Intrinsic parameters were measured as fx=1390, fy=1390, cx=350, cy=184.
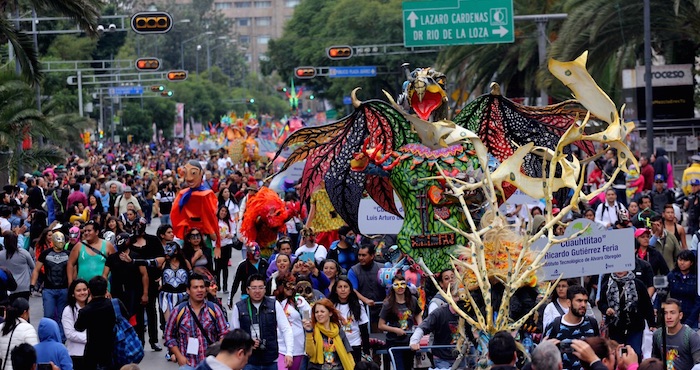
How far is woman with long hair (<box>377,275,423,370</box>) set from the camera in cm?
1146

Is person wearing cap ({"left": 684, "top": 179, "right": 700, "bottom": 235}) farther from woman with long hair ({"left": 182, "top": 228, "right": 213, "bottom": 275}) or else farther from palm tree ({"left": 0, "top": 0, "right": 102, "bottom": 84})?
woman with long hair ({"left": 182, "top": 228, "right": 213, "bottom": 275})

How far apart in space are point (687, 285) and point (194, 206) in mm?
5386

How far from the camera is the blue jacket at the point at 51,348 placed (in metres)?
9.50

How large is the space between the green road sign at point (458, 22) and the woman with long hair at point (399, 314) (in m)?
19.1

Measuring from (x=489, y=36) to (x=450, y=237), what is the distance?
61.3 ft

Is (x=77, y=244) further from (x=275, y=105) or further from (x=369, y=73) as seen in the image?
(x=275, y=105)

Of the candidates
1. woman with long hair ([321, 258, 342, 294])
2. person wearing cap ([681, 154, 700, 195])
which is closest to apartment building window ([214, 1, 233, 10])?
person wearing cap ([681, 154, 700, 195])

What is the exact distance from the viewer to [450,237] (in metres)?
12.1

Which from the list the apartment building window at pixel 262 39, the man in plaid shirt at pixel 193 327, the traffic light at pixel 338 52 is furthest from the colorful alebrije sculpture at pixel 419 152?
the apartment building window at pixel 262 39

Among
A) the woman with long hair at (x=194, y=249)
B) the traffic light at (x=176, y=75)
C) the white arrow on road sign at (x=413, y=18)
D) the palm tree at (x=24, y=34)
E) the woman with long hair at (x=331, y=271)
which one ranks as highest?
the white arrow on road sign at (x=413, y=18)

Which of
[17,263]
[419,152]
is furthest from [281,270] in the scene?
[17,263]

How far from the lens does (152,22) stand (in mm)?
31203

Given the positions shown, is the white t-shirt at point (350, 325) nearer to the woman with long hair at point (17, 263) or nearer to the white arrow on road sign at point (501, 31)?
the woman with long hair at point (17, 263)

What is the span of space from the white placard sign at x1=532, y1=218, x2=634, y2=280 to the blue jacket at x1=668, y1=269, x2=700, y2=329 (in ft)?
2.70
